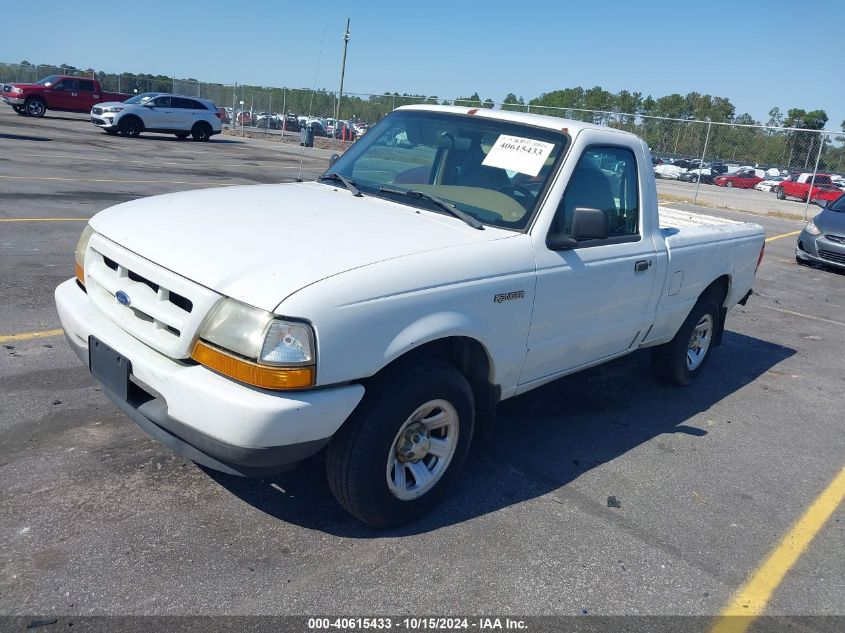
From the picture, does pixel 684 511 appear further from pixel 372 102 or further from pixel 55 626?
pixel 372 102

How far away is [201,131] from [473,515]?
27169 millimetres

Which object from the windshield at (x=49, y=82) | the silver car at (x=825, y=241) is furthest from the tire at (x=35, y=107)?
the silver car at (x=825, y=241)

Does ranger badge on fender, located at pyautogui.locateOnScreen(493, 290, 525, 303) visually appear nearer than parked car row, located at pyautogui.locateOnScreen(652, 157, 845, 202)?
Yes

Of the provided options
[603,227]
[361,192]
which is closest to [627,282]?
[603,227]

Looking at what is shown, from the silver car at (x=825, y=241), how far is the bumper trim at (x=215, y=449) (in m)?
12.2

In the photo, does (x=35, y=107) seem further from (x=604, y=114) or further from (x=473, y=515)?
(x=473, y=515)

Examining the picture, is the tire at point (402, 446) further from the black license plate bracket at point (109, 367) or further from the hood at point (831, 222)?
the hood at point (831, 222)

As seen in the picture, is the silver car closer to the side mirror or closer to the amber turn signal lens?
the side mirror

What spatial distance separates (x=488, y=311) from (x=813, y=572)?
202cm

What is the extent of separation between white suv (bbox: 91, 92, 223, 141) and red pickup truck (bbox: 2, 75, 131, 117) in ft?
17.8

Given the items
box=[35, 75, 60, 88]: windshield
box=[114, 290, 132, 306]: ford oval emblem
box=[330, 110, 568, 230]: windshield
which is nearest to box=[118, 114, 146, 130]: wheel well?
box=[35, 75, 60, 88]: windshield

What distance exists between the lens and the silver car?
1259 centimetres

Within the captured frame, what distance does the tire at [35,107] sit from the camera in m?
29.9

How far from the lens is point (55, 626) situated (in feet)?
8.57
